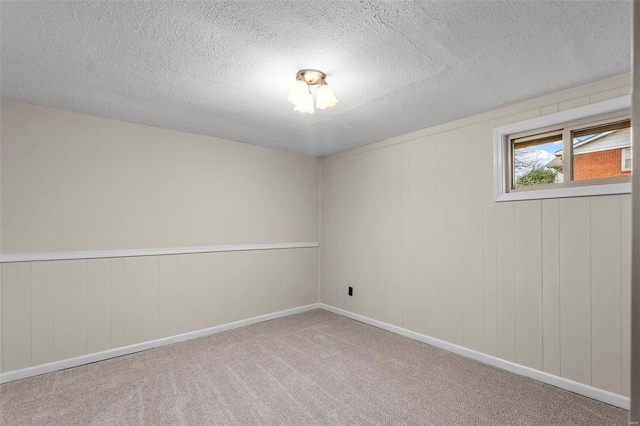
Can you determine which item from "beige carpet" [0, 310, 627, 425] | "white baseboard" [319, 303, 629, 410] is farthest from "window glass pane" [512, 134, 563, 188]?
"beige carpet" [0, 310, 627, 425]

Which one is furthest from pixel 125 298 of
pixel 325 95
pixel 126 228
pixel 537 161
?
pixel 537 161

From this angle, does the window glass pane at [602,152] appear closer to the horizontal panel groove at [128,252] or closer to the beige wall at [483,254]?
the beige wall at [483,254]

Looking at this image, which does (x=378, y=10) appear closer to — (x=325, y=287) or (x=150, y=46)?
(x=150, y=46)

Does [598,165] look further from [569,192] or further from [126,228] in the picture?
[126,228]

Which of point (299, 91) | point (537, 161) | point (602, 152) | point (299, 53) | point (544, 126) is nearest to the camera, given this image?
point (299, 53)

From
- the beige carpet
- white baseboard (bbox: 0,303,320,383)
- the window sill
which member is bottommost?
the beige carpet

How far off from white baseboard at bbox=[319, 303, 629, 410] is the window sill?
1.38 m

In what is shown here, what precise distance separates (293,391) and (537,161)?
107 inches

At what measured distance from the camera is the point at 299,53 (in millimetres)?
2029

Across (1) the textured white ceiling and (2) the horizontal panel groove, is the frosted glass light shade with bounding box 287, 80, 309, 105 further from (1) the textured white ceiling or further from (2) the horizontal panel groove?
(2) the horizontal panel groove

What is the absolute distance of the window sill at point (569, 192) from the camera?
2.34m

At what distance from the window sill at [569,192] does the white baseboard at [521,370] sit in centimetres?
138

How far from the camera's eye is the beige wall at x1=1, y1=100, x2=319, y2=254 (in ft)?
9.16

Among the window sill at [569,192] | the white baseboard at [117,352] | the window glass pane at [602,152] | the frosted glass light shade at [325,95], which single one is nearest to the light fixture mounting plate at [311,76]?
the frosted glass light shade at [325,95]
